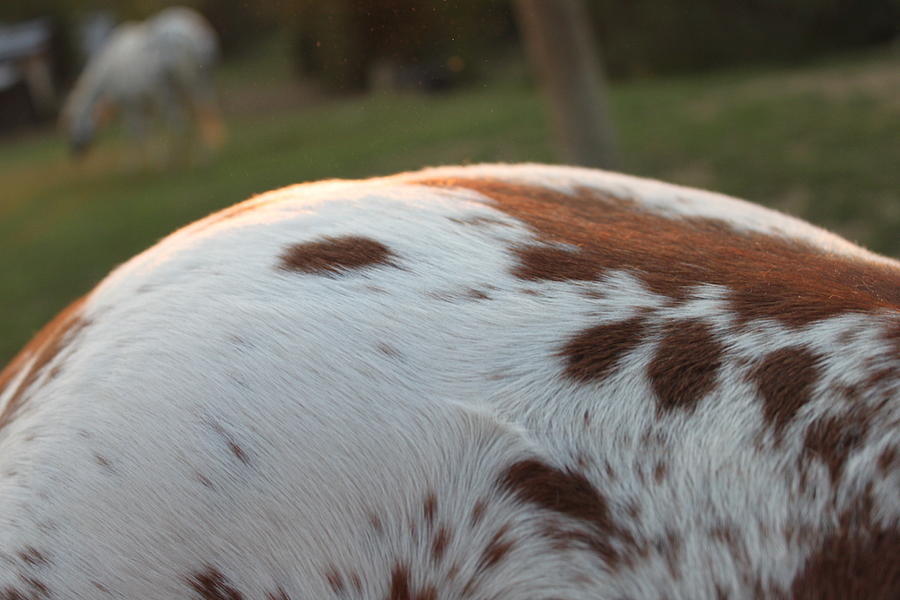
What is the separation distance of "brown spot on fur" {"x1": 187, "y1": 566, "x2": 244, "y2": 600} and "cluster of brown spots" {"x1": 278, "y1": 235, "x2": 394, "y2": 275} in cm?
42

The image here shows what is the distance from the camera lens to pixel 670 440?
996 millimetres

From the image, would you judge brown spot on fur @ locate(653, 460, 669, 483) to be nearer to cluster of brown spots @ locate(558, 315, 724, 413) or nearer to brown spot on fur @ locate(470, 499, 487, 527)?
cluster of brown spots @ locate(558, 315, 724, 413)

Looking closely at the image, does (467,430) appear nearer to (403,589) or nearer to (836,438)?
(403,589)

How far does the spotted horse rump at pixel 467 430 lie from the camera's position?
940 mm

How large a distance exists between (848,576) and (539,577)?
1.05 feet

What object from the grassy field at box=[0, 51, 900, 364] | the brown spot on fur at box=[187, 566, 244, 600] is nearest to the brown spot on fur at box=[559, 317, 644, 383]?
the brown spot on fur at box=[187, 566, 244, 600]

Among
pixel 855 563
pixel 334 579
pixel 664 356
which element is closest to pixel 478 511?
pixel 334 579

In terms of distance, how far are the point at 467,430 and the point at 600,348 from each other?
0.65 ft

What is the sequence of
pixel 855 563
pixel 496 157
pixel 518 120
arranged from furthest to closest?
pixel 518 120, pixel 496 157, pixel 855 563

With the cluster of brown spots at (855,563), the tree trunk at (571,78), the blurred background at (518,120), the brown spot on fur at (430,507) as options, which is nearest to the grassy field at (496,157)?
the blurred background at (518,120)

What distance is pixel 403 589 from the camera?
1022 millimetres

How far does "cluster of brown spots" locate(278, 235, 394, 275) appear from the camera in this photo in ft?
4.04

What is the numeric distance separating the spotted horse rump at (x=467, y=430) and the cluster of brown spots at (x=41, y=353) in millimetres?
31

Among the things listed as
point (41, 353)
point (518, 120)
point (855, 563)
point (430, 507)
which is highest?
point (41, 353)
